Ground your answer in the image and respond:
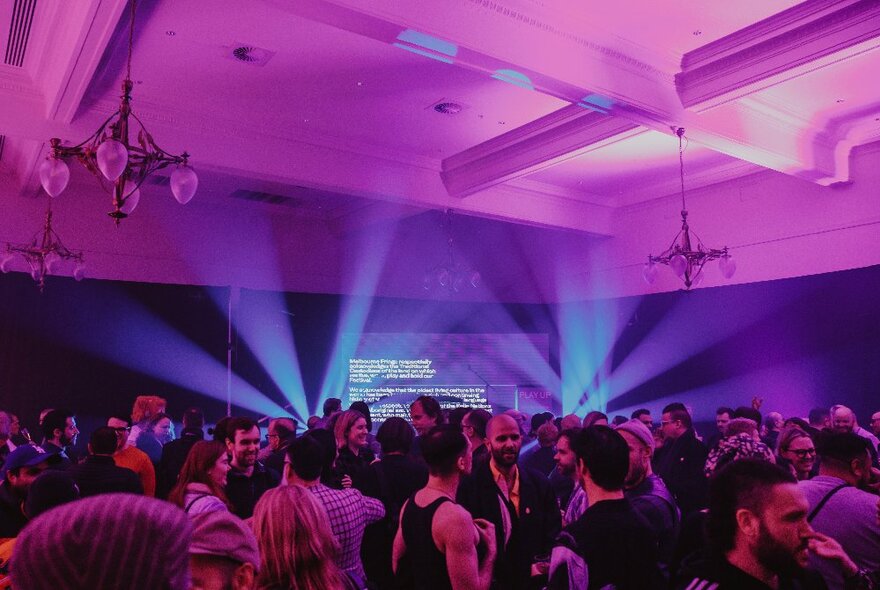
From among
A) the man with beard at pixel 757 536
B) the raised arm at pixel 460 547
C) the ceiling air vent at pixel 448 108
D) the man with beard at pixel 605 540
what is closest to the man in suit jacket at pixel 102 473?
the raised arm at pixel 460 547

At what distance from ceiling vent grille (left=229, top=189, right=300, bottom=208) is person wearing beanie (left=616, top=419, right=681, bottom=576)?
848cm

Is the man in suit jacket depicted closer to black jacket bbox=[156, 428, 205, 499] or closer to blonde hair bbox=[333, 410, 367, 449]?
black jacket bbox=[156, 428, 205, 499]

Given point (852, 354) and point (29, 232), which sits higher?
point (29, 232)

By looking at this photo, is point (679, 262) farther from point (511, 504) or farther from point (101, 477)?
point (101, 477)

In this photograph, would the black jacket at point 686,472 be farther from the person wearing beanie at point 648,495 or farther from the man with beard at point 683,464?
the person wearing beanie at point 648,495

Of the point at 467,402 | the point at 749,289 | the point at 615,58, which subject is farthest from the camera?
the point at 467,402

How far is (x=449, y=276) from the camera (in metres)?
11.7

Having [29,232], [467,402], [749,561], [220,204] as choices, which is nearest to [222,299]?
[220,204]

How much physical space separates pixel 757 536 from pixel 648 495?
1.52 meters

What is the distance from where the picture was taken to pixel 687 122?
7.32 meters

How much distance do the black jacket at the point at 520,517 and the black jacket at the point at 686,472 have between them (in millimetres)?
1749

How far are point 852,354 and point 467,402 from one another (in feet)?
18.8

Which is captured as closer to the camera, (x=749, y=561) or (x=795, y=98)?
(x=749, y=561)

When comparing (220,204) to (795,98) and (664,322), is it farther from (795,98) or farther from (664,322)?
(795,98)
